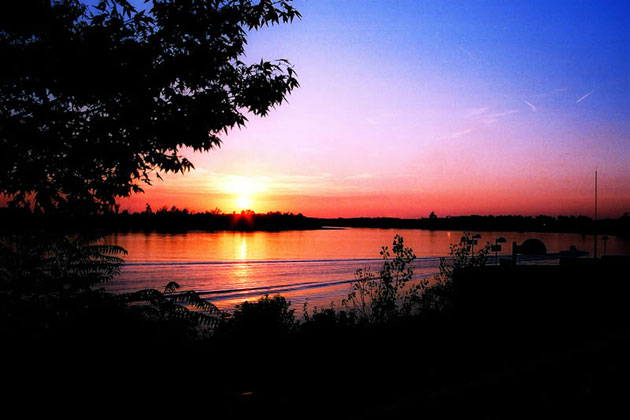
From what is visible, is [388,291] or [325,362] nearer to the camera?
[325,362]

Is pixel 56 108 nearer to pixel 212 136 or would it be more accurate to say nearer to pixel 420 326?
pixel 212 136

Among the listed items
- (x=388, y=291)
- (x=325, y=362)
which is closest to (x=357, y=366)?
(x=325, y=362)

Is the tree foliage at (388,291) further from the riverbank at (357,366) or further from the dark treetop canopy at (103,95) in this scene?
the dark treetop canopy at (103,95)

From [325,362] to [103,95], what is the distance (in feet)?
18.2

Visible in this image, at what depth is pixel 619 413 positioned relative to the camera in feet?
15.3

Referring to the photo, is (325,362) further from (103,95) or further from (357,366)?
(103,95)

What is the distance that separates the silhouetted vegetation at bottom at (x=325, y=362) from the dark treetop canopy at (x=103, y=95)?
5.68 ft

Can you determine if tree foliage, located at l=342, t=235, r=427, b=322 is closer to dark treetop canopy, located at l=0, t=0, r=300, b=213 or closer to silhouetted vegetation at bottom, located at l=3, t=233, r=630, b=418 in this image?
silhouetted vegetation at bottom, located at l=3, t=233, r=630, b=418

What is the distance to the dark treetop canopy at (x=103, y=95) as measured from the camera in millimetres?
5398

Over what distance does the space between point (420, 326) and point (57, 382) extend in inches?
309

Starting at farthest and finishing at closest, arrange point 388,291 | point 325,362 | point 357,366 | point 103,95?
point 388,291, point 325,362, point 357,366, point 103,95

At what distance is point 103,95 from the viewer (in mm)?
5621

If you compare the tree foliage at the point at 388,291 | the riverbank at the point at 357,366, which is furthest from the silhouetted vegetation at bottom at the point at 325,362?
the tree foliage at the point at 388,291

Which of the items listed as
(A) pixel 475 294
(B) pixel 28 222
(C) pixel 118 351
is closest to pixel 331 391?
(C) pixel 118 351
